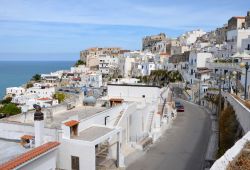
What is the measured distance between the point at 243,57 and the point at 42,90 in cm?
5254

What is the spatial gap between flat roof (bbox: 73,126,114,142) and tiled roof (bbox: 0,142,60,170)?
2521 millimetres

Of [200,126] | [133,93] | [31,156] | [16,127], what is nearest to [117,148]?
[16,127]

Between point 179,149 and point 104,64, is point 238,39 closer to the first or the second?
point 179,149

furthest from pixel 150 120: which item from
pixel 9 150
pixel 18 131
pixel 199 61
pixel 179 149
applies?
pixel 199 61

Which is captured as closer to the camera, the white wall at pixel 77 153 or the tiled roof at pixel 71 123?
the white wall at pixel 77 153

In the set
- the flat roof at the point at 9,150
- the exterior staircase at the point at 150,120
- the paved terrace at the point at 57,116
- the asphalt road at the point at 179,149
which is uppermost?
the paved terrace at the point at 57,116

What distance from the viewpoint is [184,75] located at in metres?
75.8

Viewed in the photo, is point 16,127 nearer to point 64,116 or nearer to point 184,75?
point 64,116

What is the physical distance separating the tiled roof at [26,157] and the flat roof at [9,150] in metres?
1.14

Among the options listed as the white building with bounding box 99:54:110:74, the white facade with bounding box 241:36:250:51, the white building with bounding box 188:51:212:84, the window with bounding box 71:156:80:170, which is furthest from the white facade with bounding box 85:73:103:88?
the window with bounding box 71:156:80:170

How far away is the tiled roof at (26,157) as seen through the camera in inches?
434

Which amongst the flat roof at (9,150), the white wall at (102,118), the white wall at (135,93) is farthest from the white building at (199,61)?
the flat roof at (9,150)

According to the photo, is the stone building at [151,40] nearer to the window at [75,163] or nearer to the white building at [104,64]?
the white building at [104,64]

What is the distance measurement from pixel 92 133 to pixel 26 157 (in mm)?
5688
